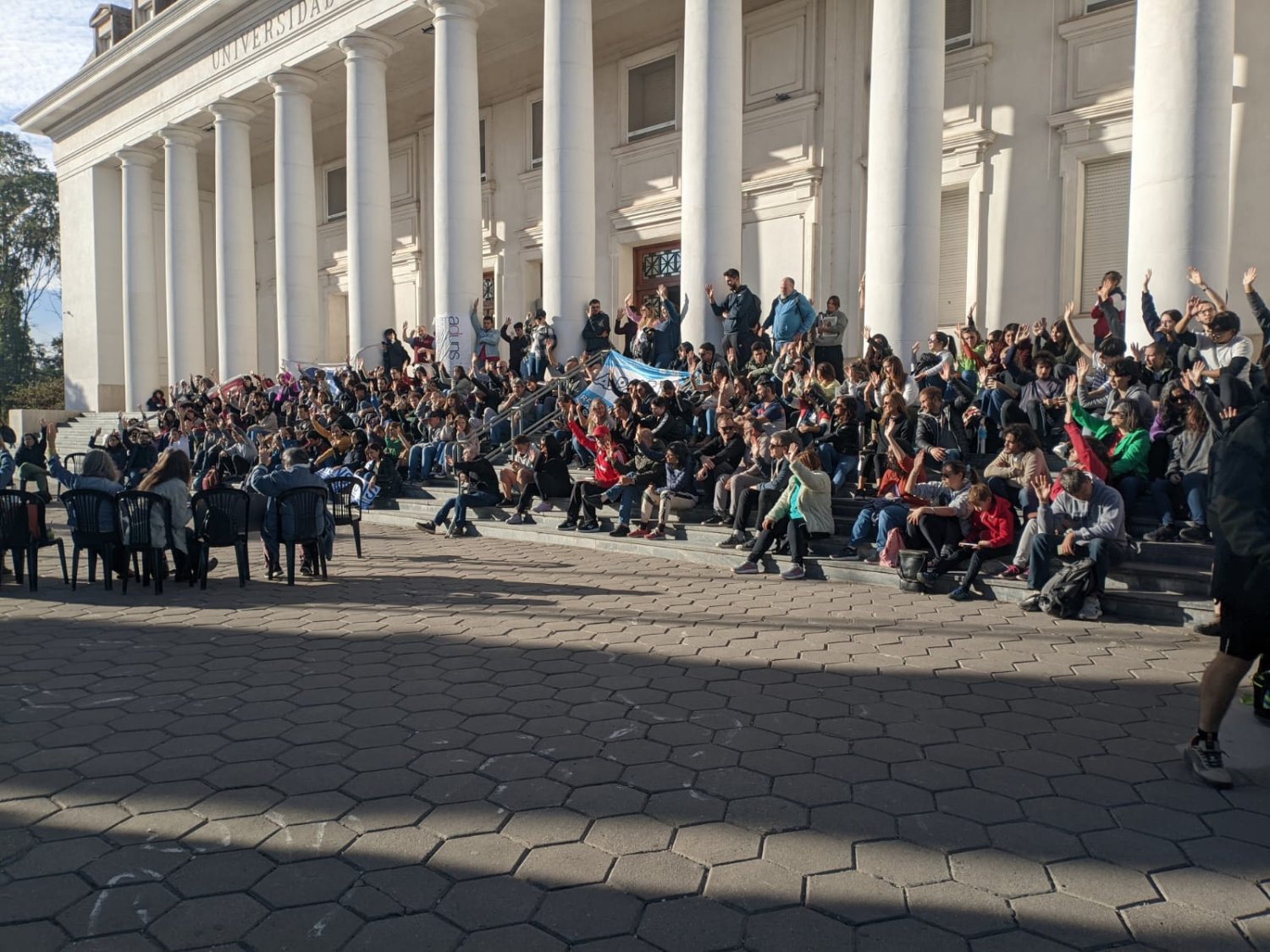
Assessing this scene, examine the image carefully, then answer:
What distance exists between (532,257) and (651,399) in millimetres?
12534

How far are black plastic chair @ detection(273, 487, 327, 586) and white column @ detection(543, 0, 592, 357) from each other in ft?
28.0

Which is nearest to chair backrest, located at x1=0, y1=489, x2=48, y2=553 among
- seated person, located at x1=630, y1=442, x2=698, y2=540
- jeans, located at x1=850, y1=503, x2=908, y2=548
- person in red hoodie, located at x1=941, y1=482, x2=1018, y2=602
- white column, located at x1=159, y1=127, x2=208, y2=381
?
seated person, located at x1=630, y1=442, x2=698, y2=540

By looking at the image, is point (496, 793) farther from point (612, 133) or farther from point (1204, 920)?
point (612, 133)

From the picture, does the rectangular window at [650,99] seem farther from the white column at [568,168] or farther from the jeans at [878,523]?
the jeans at [878,523]

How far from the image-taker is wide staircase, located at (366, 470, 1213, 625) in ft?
22.6

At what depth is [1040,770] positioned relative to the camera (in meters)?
3.98

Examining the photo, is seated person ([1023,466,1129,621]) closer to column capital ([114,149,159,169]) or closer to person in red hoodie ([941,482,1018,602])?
person in red hoodie ([941,482,1018,602])

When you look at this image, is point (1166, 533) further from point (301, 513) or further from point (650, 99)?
point (650, 99)

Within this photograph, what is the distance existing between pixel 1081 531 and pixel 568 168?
12.1 metres

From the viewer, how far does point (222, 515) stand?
28.1 ft

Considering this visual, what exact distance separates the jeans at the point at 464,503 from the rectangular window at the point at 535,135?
13.3m

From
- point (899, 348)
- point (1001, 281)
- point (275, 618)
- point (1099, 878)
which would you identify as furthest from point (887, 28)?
point (1099, 878)

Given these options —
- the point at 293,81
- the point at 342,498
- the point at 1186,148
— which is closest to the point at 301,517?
the point at 342,498

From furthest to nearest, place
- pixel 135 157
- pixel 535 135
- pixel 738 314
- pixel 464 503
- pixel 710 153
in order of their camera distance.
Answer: pixel 135 157, pixel 535 135, pixel 710 153, pixel 738 314, pixel 464 503
